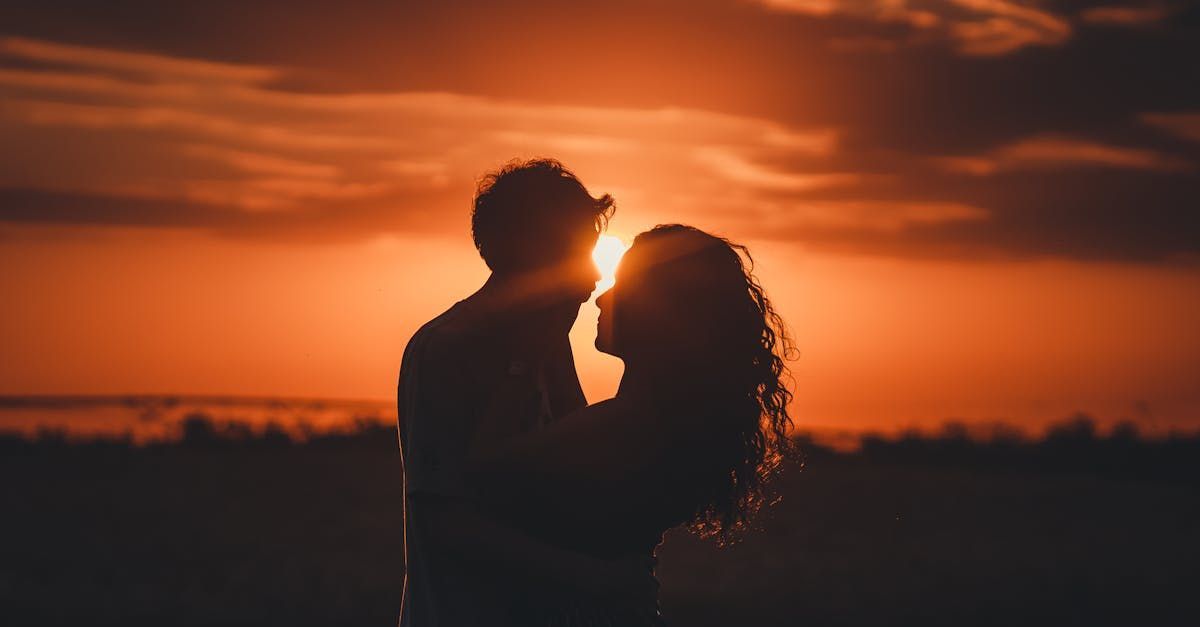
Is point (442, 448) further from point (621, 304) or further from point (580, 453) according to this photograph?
point (621, 304)

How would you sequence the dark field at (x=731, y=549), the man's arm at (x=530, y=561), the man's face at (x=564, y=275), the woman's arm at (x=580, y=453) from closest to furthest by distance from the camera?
the woman's arm at (x=580, y=453) → the man's arm at (x=530, y=561) → the man's face at (x=564, y=275) → the dark field at (x=731, y=549)

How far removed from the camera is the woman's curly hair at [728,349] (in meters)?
3.39

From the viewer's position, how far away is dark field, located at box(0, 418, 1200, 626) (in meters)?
15.4

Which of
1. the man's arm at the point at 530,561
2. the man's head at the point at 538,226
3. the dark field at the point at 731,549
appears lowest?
the dark field at the point at 731,549

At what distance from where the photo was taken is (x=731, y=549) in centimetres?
1584

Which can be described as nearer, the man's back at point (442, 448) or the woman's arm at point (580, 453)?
the woman's arm at point (580, 453)

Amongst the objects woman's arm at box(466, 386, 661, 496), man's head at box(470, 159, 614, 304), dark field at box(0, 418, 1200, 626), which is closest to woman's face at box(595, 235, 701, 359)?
woman's arm at box(466, 386, 661, 496)

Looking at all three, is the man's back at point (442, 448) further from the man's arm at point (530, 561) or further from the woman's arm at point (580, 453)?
the woman's arm at point (580, 453)

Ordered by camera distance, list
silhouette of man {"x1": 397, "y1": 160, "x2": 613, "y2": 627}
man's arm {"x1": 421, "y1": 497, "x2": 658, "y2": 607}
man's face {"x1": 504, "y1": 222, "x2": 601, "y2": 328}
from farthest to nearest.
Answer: man's face {"x1": 504, "y1": 222, "x2": 601, "y2": 328}
silhouette of man {"x1": 397, "y1": 160, "x2": 613, "y2": 627}
man's arm {"x1": 421, "y1": 497, "x2": 658, "y2": 607}

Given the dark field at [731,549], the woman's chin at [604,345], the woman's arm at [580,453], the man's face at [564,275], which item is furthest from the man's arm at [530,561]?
the dark field at [731,549]

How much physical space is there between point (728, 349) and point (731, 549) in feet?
41.7

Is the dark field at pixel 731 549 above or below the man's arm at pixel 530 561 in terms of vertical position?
below

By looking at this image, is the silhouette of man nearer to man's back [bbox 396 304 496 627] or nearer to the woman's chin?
man's back [bbox 396 304 496 627]

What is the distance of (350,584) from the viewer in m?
16.1
